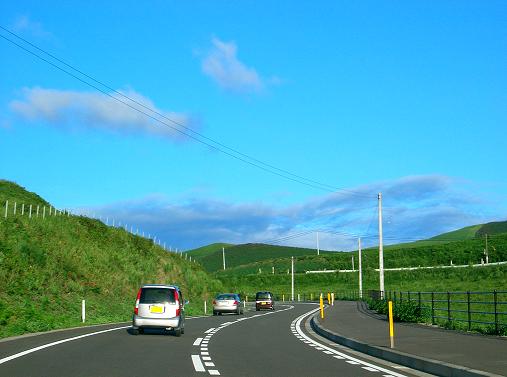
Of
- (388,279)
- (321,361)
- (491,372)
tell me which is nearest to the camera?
(491,372)

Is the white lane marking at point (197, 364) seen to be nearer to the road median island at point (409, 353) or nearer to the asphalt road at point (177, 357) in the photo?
the asphalt road at point (177, 357)

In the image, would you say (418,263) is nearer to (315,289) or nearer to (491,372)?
(315,289)

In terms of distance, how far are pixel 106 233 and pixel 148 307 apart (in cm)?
5143

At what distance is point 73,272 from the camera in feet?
173

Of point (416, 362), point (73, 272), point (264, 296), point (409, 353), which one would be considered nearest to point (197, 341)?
point (409, 353)

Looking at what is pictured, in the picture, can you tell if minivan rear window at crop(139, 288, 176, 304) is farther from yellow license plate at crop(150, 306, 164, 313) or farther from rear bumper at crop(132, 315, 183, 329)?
rear bumper at crop(132, 315, 183, 329)

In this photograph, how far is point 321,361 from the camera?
17484 mm

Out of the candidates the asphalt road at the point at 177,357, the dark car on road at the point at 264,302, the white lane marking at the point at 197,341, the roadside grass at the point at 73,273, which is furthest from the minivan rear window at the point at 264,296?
the white lane marking at the point at 197,341

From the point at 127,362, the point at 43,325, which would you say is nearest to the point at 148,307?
the point at 43,325

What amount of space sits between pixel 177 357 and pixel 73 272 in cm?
3648

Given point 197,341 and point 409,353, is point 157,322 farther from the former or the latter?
point 409,353

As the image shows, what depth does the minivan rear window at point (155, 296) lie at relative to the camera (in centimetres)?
2594

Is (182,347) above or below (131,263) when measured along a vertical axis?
below

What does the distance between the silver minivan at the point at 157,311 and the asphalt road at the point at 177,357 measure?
1.42 feet
